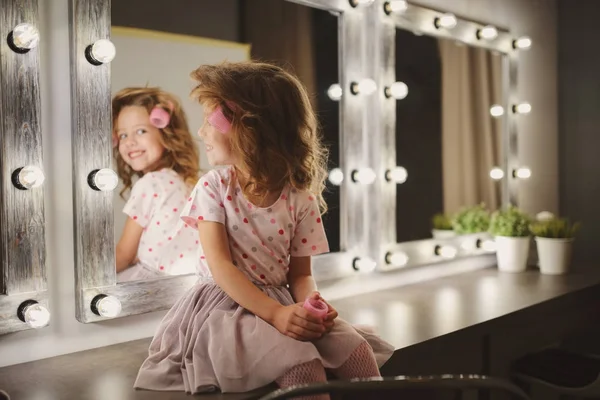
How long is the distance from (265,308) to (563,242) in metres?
1.44

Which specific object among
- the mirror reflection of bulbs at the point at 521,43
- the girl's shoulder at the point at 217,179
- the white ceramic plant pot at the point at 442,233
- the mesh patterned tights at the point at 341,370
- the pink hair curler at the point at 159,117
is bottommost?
the mesh patterned tights at the point at 341,370

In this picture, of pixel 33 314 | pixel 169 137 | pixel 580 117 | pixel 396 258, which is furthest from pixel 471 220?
pixel 33 314

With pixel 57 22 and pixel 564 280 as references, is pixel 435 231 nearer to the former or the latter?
pixel 564 280

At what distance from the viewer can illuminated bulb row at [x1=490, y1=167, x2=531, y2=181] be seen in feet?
8.16

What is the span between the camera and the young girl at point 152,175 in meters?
1.40

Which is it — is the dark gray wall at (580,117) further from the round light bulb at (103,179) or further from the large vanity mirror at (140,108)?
the round light bulb at (103,179)

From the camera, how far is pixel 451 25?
2.19 metres

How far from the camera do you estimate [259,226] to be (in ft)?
4.22

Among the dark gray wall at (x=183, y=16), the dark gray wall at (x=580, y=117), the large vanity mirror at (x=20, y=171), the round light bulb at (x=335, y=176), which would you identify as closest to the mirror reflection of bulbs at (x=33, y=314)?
the large vanity mirror at (x=20, y=171)

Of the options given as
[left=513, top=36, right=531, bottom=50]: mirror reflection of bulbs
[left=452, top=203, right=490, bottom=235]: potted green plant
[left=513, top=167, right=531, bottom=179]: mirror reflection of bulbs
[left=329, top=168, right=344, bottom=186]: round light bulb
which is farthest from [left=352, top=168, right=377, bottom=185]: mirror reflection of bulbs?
[left=513, top=36, right=531, bottom=50]: mirror reflection of bulbs

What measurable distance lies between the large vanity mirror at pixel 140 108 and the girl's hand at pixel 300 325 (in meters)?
0.40

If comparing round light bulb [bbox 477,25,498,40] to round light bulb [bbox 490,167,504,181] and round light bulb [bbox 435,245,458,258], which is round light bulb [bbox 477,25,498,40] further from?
round light bulb [bbox 435,245,458,258]

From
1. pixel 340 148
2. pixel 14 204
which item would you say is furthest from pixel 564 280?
pixel 14 204

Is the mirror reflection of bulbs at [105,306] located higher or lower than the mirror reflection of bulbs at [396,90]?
lower
